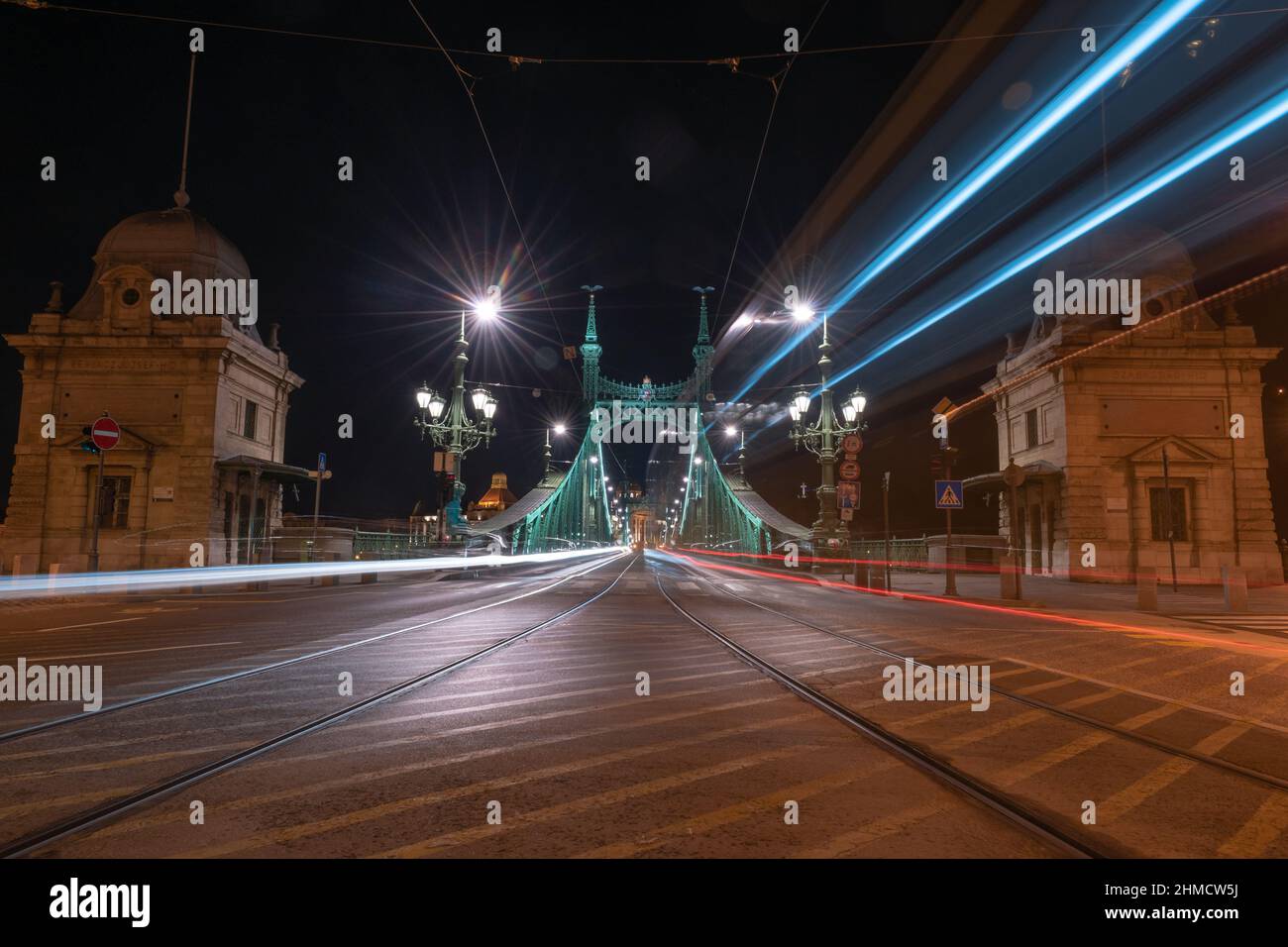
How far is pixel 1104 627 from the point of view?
1354 centimetres

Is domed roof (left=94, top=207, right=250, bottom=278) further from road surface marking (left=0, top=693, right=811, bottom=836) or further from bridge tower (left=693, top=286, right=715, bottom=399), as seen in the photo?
bridge tower (left=693, top=286, right=715, bottom=399)

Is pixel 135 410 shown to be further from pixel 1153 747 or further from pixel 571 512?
pixel 571 512

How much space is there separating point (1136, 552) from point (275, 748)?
3194 cm

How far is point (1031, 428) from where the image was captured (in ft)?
108

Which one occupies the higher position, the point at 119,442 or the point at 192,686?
the point at 119,442

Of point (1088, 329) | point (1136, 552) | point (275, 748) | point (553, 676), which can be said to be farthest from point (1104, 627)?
point (1088, 329)

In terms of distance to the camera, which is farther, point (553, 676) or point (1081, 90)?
point (1081, 90)

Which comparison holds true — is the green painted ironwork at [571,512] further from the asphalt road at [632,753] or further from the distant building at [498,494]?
the asphalt road at [632,753]

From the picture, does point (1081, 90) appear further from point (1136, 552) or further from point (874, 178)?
point (1136, 552)
